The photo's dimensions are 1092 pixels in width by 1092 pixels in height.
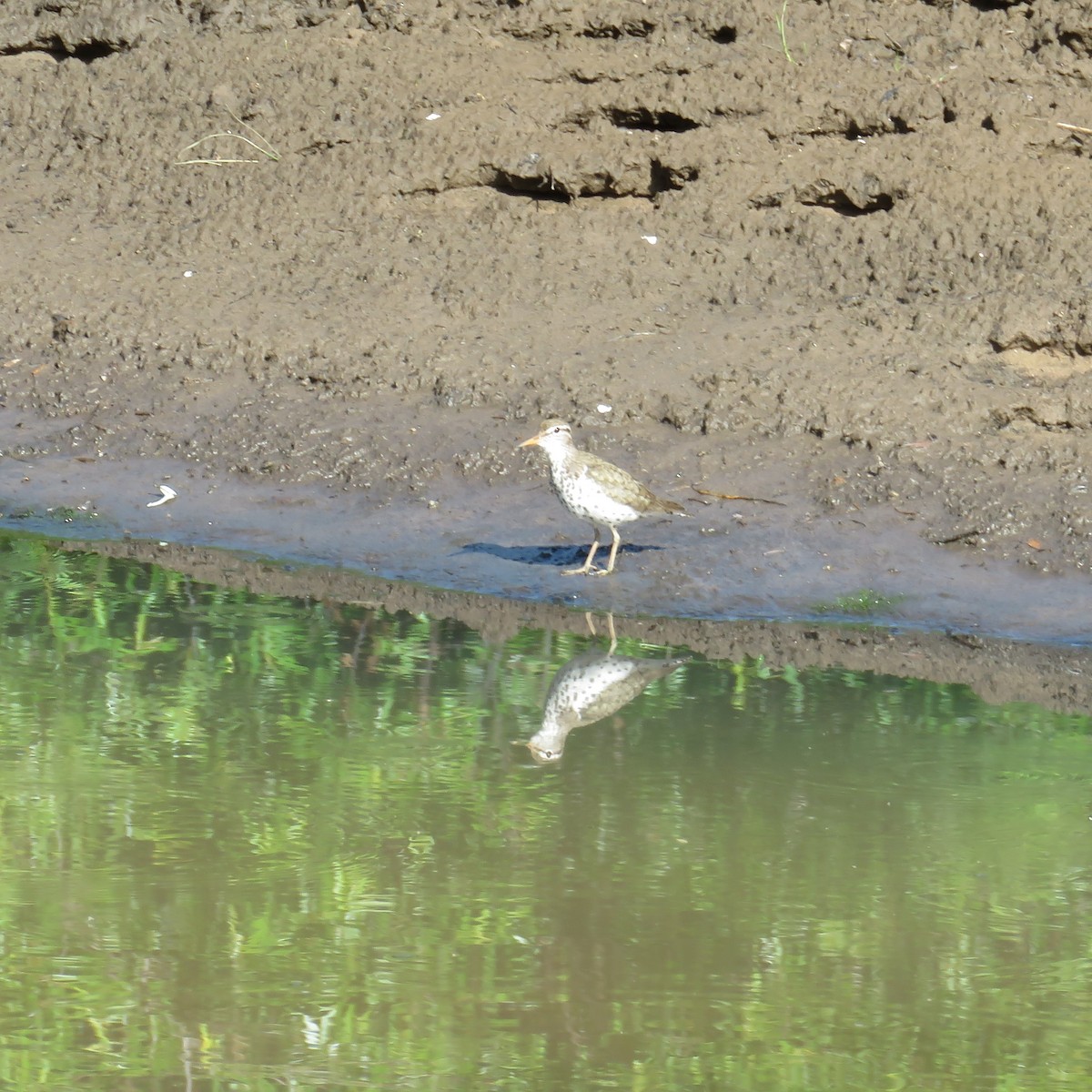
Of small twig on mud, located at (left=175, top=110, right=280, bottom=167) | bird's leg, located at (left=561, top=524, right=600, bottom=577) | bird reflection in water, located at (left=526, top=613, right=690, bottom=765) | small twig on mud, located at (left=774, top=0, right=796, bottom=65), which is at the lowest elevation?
bird's leg, located at (left=561, top=524, right=600, bottom=577)

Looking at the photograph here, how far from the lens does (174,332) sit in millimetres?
10586

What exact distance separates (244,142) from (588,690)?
6681mm

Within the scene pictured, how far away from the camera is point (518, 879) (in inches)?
189

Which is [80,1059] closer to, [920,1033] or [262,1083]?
[262,1083]

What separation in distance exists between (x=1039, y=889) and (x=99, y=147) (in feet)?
31.1

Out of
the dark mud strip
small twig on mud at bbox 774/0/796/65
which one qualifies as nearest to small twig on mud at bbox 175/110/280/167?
small twig on mud at bbox 774/0/796/65

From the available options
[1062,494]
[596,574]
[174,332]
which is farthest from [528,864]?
[174,332]

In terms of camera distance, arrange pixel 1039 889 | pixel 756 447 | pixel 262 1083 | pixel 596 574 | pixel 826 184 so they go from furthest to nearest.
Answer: pixel 826 184
pixel 756 447
pixel 596 574
pixel 1039 889
pixel 262 1083

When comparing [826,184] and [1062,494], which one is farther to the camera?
[826,184]

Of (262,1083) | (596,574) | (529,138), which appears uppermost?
(529,138)

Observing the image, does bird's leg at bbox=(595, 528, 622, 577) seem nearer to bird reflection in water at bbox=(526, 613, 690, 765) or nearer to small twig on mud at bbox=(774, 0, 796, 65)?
bird reflection in water at bbox=(526, 613, 690, 765)

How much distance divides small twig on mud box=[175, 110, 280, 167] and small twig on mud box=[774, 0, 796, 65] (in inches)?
137

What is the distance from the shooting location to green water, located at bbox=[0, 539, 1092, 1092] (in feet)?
13.0

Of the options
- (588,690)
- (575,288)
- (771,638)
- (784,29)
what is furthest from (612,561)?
(784,29)
